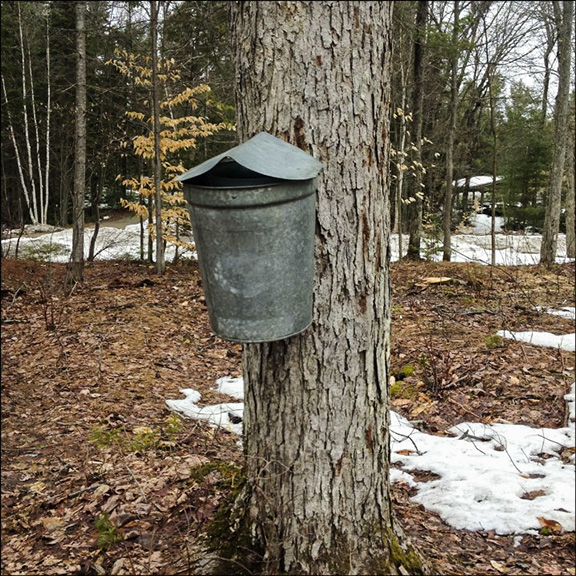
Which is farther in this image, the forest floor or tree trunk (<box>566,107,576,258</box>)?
tree trunk (<box>566,107,576,258</box>)

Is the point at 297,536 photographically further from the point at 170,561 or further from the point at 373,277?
the point at 373,277

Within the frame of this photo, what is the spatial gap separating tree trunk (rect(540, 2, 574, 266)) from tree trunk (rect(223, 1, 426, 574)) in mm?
9922

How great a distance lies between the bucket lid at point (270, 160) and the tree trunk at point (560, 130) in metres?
10.3

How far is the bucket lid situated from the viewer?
1637 mm

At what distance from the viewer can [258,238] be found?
1700 mm

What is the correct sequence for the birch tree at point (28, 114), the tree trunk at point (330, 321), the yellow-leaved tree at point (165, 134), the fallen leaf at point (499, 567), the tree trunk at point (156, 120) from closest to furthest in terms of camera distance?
the tree trunk at point (330, 321) < the fallen leaf at point (499, 567) < the tree trunk at point (156, 120) < the yellow-leaved tree at point (165, 134) < the birch tree at point (28, 114)

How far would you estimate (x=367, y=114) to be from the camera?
196 centimetres

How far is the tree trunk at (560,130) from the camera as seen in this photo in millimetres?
10547

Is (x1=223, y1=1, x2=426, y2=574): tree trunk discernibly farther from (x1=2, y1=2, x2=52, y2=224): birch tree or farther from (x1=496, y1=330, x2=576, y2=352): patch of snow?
(x1=2, y1=2, x2=52, y2=224): birch tree

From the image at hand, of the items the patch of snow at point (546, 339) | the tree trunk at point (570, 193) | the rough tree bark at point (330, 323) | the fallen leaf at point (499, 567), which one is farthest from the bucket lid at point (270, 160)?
the tree trunk at point (570, 193)

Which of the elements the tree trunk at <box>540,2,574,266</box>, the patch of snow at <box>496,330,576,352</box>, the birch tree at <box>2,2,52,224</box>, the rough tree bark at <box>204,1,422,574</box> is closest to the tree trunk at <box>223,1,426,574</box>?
the rough tree bark at <box>204,1,422,574</box>

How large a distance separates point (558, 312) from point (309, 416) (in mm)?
5640

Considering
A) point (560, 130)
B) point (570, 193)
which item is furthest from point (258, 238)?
point (570, 193)

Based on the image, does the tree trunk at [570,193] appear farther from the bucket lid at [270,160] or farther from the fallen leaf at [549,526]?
the bucket lid at [270,160]
